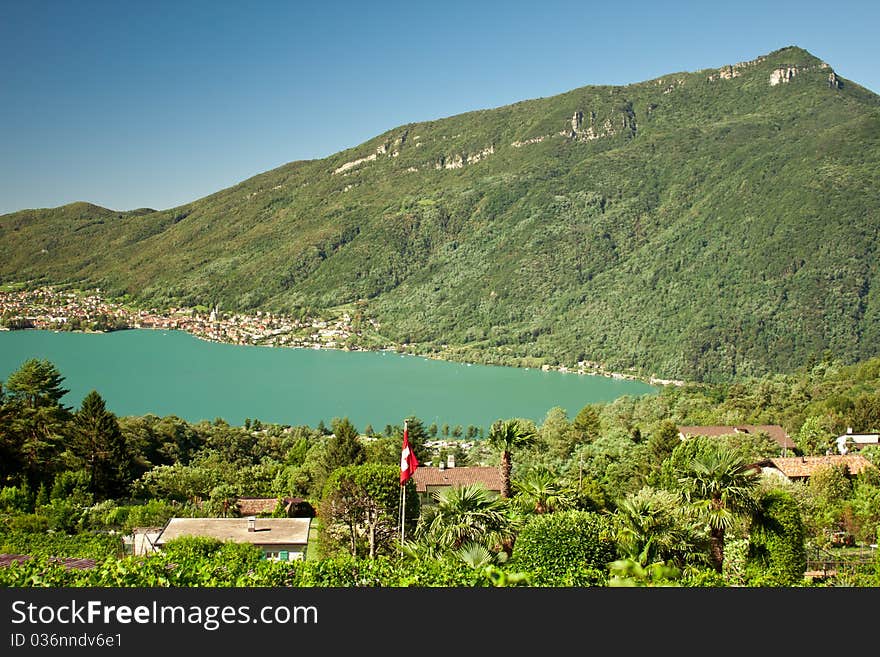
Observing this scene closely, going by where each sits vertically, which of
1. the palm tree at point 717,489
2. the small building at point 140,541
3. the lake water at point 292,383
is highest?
the palm tree at point 717,489

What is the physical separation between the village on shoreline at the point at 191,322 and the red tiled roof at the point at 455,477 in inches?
3371

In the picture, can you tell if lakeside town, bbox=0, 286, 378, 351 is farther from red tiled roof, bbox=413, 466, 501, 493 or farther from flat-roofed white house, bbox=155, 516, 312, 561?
flat-roofed white house, bbox=155, 516, 312, 561

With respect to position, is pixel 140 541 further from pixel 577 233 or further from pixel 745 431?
pixel 577 233

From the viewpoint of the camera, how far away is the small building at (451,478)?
2112 centimetres

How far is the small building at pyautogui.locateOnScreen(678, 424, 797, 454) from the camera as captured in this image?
103ft

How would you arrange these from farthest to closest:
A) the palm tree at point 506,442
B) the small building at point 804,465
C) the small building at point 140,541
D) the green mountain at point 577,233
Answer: the green mountain at point 577,233
the small building at point 804,465
the small building at point 140,541
the palm tree at point 506,442

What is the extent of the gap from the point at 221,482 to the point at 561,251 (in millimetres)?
120452

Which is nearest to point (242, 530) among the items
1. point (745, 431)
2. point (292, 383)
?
point (745, 431)

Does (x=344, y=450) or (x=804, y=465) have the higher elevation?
(x=344, y=450)

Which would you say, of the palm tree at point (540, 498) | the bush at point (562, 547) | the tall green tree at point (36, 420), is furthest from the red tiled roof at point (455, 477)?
the bush at point (562, 547)

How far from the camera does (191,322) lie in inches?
5236

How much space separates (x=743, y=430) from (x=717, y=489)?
25426 mm

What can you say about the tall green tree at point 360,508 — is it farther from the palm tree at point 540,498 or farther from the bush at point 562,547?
the bush at point 562,547

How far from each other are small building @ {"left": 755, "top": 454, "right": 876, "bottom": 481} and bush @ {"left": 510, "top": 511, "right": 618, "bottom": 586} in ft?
44.5
